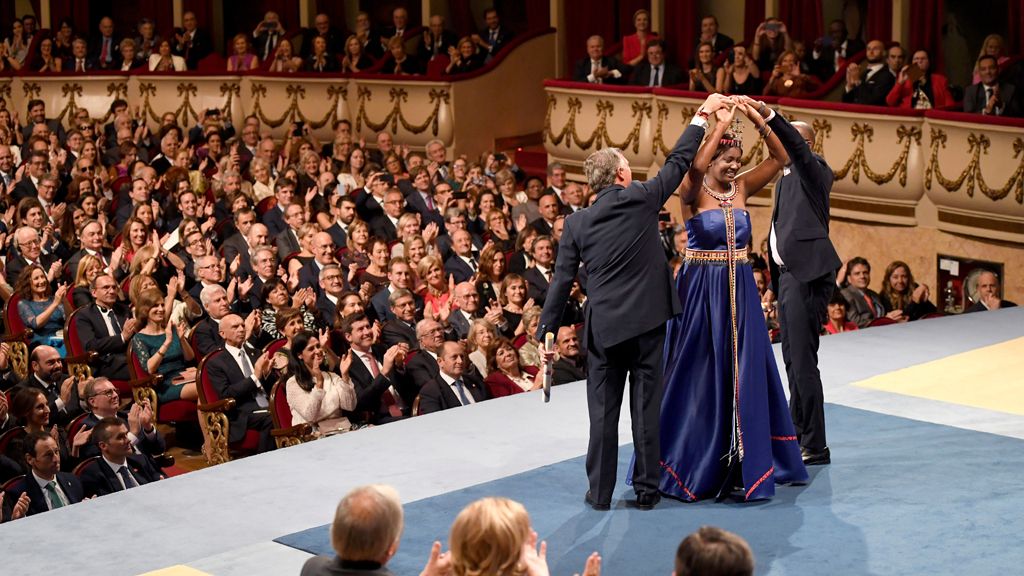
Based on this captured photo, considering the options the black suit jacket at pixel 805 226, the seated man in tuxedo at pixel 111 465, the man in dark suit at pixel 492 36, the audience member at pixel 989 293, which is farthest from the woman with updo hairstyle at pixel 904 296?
the man in dark suit at pixel 492 36

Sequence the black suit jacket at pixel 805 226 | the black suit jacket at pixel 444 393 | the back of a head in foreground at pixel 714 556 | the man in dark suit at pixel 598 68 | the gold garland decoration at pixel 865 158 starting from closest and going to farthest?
the back of a head in foreground at pixel 714 556
the black suit jacket at pixel 805 226
the black suit jacket at pixel 444 393
the gold garland decoration at pixel 865 158
the man in dark suit at pixel 598 68

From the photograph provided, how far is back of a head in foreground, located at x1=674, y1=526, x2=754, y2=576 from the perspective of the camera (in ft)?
8.34

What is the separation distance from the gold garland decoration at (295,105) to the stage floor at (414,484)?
30.6 ft

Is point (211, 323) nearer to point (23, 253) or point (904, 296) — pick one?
point (23, 253)

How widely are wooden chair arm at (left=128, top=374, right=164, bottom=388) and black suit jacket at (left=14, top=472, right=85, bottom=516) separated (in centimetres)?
167

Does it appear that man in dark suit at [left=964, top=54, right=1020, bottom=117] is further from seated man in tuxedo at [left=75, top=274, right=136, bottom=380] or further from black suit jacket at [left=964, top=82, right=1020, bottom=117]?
seated man in tuxedo at [left=75, top=274, right=136, bottom=380]

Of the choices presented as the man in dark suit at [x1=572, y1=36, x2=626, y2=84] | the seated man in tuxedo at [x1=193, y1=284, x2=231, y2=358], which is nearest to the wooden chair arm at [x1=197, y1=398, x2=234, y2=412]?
the seated man in tuxedo at [x1=193, y1=284, x2=231, y2=358]

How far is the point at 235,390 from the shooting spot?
6.66m

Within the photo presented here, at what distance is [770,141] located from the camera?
456 cm

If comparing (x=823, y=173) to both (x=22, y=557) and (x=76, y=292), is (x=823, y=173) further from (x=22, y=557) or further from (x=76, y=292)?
(x=76, y=292)

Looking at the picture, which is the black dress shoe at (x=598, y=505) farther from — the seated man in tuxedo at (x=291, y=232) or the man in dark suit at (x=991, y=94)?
the man in dark suit at (x=991, y=94)

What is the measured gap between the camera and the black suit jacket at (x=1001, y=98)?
957 cm

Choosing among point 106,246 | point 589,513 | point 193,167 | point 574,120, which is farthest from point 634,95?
point 589,513

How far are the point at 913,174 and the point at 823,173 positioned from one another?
5.92 metres
